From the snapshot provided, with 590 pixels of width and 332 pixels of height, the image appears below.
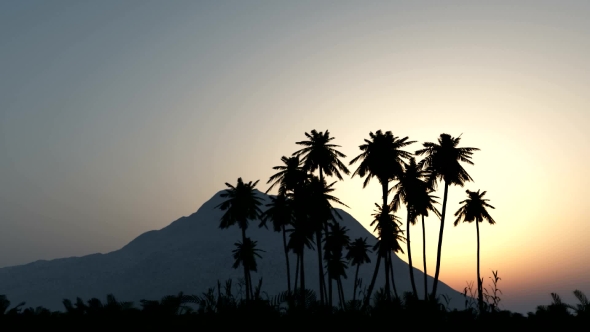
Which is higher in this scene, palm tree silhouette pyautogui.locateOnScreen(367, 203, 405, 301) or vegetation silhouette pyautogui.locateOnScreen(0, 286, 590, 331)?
palm tree silhouette pyautogui.locateOnScreen(367, 203, 405, 301)

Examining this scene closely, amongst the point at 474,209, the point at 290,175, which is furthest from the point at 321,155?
the point at 474,209

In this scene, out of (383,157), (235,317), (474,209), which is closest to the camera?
(235,317)

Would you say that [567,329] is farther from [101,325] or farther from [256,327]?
[101,325]

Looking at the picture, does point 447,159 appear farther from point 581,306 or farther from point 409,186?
point 581,306

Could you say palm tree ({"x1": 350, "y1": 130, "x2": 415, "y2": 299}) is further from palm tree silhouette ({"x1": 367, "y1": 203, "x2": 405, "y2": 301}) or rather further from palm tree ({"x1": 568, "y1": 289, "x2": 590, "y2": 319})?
palm tree ({"x1": 568, "y1": 289, "x2": 590, "y2": 319})

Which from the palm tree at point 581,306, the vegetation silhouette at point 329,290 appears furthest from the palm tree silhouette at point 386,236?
the palm tree at point 581,306

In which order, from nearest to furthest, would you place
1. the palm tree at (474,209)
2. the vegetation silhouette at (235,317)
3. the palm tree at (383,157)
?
the vegetation silhouette at (235,317), the palm tree at (383,157), the palm tree at (474,209)

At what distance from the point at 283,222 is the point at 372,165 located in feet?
70.5

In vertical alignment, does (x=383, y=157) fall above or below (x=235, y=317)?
above

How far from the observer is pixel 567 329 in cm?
2848

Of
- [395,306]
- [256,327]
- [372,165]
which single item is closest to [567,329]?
[395,306]

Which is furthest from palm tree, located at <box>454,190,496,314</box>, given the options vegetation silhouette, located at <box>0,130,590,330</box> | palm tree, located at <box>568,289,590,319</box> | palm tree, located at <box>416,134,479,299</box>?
palm tree, located at <box>568,289,590,319</box>

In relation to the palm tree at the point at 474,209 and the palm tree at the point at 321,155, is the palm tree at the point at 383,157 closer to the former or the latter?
the palm tree at the point at 321,155

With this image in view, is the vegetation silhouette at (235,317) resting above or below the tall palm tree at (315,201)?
below
